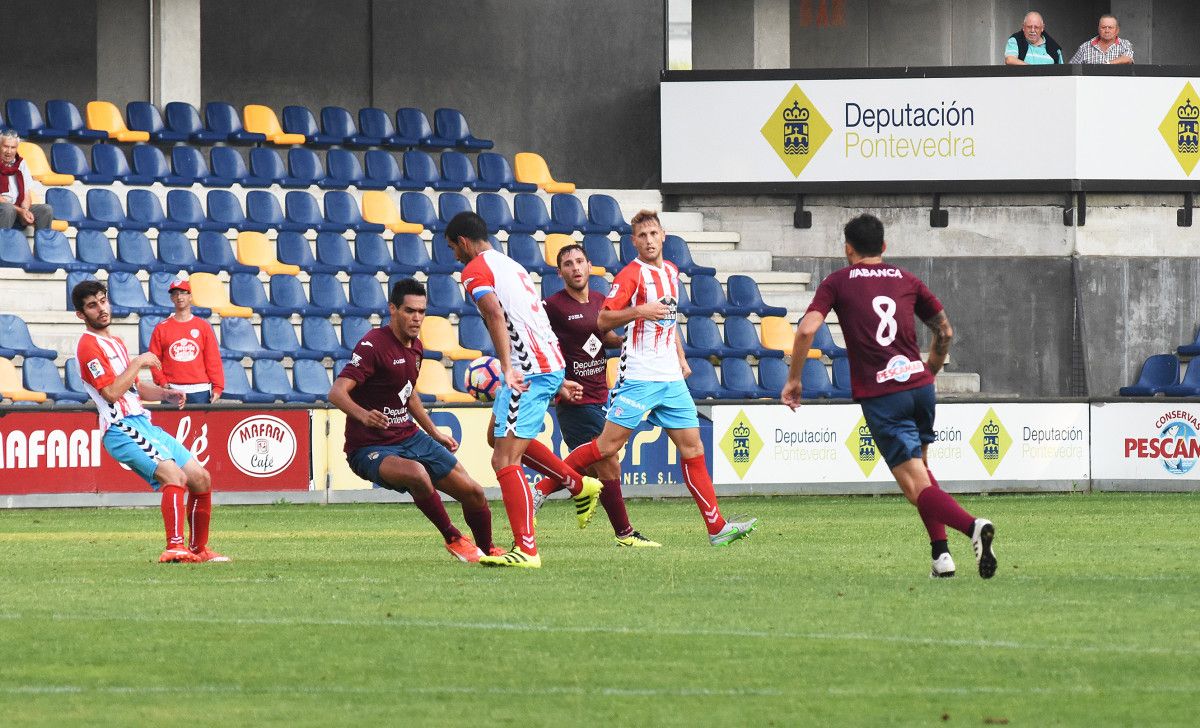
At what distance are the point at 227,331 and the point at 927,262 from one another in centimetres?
1007

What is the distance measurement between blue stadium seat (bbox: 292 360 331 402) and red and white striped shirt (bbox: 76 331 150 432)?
1025cm

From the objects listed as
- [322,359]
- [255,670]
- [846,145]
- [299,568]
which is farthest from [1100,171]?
[255,670]

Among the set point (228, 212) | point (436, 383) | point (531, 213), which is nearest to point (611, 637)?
point (436, 383)

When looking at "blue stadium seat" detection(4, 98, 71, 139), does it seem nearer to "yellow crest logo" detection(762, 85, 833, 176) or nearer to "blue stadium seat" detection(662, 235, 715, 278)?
"blue stadium seat" detection(662, 235, 715, 278)

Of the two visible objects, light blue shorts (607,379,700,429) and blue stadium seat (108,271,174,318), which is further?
blue stadium seat (108,271,174,318)

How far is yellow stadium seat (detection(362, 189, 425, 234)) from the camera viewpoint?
87.1 feet

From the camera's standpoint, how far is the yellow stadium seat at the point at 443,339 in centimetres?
2447

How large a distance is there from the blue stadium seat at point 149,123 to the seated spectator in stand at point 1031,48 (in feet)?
37.6

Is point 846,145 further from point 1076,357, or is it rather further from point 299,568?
point 299,568

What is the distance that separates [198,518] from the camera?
1257 centimetres

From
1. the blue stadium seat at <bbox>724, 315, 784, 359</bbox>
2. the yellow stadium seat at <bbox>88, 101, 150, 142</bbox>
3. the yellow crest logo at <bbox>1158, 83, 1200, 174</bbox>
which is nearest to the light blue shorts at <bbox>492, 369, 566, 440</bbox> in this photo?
the blue stadium seat at <bbox>724, 315, 784, 359</bbox>

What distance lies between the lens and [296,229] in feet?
83.7

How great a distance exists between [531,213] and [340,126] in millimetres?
3116

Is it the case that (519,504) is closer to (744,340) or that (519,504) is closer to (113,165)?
(744,340)
